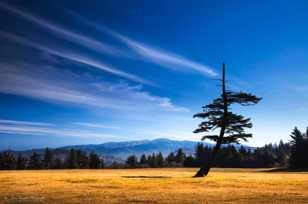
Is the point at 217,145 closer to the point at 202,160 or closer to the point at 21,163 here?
the point at 202,160

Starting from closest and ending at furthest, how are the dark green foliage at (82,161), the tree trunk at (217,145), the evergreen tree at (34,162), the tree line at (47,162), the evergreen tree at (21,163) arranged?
the tree trunk at (217,145) < the tree line at (47,162) < the evergreen tree at (21,163) < the evergreen tree at (34,162) < the dark green foliage at (82,161)

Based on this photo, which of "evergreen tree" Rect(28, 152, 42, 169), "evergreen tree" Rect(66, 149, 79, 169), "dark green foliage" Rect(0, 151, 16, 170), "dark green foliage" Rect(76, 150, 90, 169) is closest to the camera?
"dark green foliage" Rect(0, 151, 16, 170)

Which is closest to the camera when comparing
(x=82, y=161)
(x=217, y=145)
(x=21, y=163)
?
(x=217, y=145)

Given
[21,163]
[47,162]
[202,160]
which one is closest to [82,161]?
[47,162]

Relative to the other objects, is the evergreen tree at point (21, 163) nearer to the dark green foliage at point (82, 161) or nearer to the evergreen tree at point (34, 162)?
the evergreen tree at point (34, 162)

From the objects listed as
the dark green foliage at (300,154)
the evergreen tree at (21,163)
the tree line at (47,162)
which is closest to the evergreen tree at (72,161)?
the tree line at (47,162)

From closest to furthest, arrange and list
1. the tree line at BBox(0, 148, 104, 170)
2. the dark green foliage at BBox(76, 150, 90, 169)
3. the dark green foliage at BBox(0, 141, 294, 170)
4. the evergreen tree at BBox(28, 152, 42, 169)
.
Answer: the dark green foliage at BBox(0, 141, 294, 170) < the tree line at BBox(0, 148, 104, 170) < the evergreen tree at BBox(28, 152, 42, 169) < the dark green foliage at BBox(76, 150, 90, 169)

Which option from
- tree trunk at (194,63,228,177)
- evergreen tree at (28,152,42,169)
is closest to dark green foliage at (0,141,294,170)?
evergreen tree at (28,152,42,169)

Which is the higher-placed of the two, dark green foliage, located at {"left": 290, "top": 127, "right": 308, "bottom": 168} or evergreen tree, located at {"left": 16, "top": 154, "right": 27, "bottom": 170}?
dark green foliage, located at {"left": 290, "top": 127, "right": 308, "bottom": 168}

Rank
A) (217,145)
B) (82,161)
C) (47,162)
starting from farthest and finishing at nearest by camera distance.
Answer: (47,162)
(82,161)
(217,145)

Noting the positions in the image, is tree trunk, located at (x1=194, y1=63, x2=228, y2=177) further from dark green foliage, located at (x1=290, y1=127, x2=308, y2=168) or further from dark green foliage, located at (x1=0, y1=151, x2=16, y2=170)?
dark green foliage, located at (x1=0, y1=151, x2=16, y2=170)

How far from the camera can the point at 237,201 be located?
14984 mm

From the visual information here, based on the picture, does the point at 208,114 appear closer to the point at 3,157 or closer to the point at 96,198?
the point at 96,198

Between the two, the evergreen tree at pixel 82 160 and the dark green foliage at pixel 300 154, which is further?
the evergreen tree at pixel 82 160
